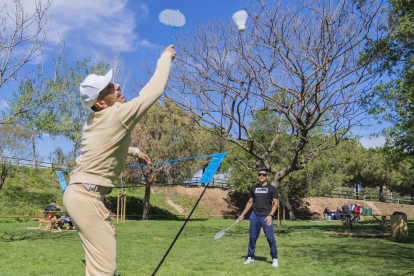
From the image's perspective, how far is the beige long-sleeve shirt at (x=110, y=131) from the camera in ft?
8.14

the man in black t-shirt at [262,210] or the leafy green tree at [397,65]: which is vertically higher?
the leafy green tree at [397,65]

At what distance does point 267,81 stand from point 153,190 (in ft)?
76.7

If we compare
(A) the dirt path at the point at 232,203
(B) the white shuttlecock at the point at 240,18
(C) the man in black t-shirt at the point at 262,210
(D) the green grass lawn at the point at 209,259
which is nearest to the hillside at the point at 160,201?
(A) the dirt path at the point at 232,203

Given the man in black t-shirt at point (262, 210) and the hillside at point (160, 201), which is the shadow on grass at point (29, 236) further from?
the hillside at point (160, 201)

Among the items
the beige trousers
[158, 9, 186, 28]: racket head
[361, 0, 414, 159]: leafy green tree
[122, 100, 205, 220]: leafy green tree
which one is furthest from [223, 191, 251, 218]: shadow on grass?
the beige trousers

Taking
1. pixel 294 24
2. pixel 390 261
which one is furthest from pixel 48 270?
pixel 294 24

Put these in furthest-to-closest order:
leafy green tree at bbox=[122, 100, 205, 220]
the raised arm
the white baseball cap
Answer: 1. leafy green tree at bbox=[122, 100, 205, 220]
2. the white baseball cap
3. the raised arm

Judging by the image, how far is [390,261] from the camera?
7.74 metres

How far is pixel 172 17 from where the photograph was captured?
13.4ft

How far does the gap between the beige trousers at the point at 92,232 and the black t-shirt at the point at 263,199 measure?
17.8 feet

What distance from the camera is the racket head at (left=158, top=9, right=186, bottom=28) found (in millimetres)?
4020

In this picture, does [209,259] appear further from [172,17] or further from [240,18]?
[240,18]

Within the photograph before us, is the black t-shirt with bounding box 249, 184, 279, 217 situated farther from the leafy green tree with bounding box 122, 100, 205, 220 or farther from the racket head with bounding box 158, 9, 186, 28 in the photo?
the leafy green tree with bounding box 122, 100, 205, 220

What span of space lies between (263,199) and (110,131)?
18.5 ft
